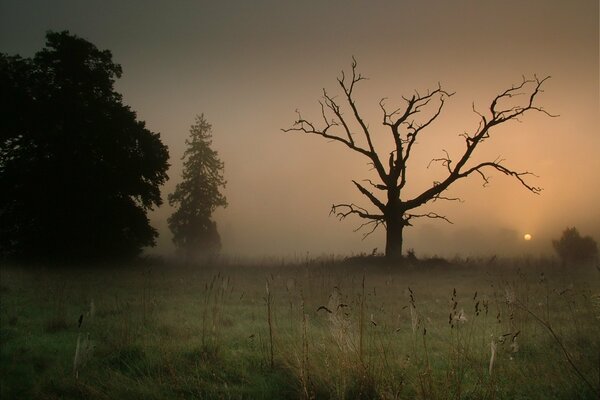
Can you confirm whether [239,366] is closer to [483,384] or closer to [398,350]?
[398,350]

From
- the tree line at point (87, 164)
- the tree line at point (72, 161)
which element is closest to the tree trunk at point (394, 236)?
the tree line at point (87, 164)

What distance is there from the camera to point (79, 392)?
4500mm

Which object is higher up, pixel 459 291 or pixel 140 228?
pixel 140 228

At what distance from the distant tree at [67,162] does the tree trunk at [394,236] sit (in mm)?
12914

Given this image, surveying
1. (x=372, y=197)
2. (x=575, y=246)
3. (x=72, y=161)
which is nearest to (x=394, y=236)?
(x=372, y=197)

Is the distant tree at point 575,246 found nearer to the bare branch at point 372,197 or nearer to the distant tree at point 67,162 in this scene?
the bare branch at point 372,197

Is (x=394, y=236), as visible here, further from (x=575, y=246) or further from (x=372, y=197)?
(x=575, y=246)

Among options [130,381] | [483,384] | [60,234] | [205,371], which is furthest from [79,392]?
[60,234]

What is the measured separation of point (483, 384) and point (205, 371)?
3202 mm

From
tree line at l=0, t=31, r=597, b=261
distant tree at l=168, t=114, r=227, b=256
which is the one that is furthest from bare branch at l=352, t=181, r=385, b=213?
distant tree at l=168, t=114, r=227, b=256

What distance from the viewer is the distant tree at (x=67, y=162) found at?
2030 cm

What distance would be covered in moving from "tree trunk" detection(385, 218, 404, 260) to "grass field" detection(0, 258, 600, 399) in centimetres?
1005

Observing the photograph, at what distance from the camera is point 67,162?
20.8 meters

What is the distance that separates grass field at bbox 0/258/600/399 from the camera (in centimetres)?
437
